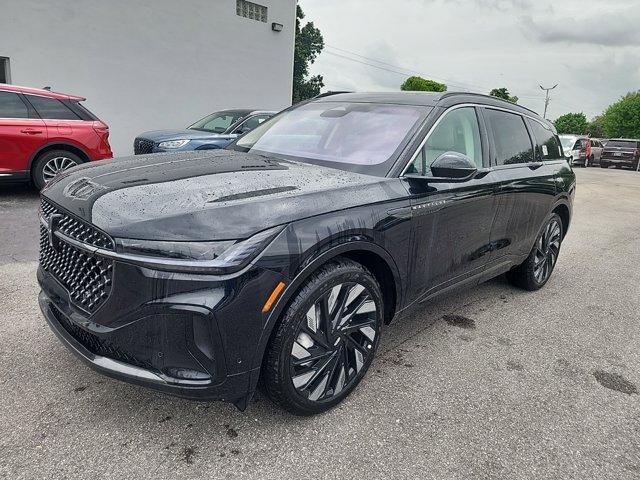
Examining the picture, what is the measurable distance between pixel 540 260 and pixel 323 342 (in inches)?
122

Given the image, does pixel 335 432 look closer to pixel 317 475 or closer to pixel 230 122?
pixel 317 475

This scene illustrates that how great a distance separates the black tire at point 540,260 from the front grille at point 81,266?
3.75m

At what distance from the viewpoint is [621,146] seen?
993 inches

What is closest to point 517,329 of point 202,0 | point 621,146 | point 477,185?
point 477,185

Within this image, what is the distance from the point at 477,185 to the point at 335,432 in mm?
1930

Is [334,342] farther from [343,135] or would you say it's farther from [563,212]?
[563,212]

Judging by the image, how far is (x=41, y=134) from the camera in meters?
7.01

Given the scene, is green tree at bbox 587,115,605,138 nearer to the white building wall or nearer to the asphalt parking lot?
the white building wall

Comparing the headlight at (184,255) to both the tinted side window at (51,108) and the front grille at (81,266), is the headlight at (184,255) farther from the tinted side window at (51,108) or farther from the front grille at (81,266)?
the tinted side window at (51,108)

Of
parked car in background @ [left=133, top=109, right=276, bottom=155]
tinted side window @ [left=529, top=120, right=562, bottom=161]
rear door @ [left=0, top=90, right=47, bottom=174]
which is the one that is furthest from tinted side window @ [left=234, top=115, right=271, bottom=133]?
tinted side window @ [left=529, top=120, right=562, bottom=161]

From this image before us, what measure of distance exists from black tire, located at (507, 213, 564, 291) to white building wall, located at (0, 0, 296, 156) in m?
11.4

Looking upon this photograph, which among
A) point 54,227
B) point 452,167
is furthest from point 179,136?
point 452,167

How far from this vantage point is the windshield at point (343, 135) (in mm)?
2953

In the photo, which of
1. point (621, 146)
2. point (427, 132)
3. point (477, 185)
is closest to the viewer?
point (427, 132)
